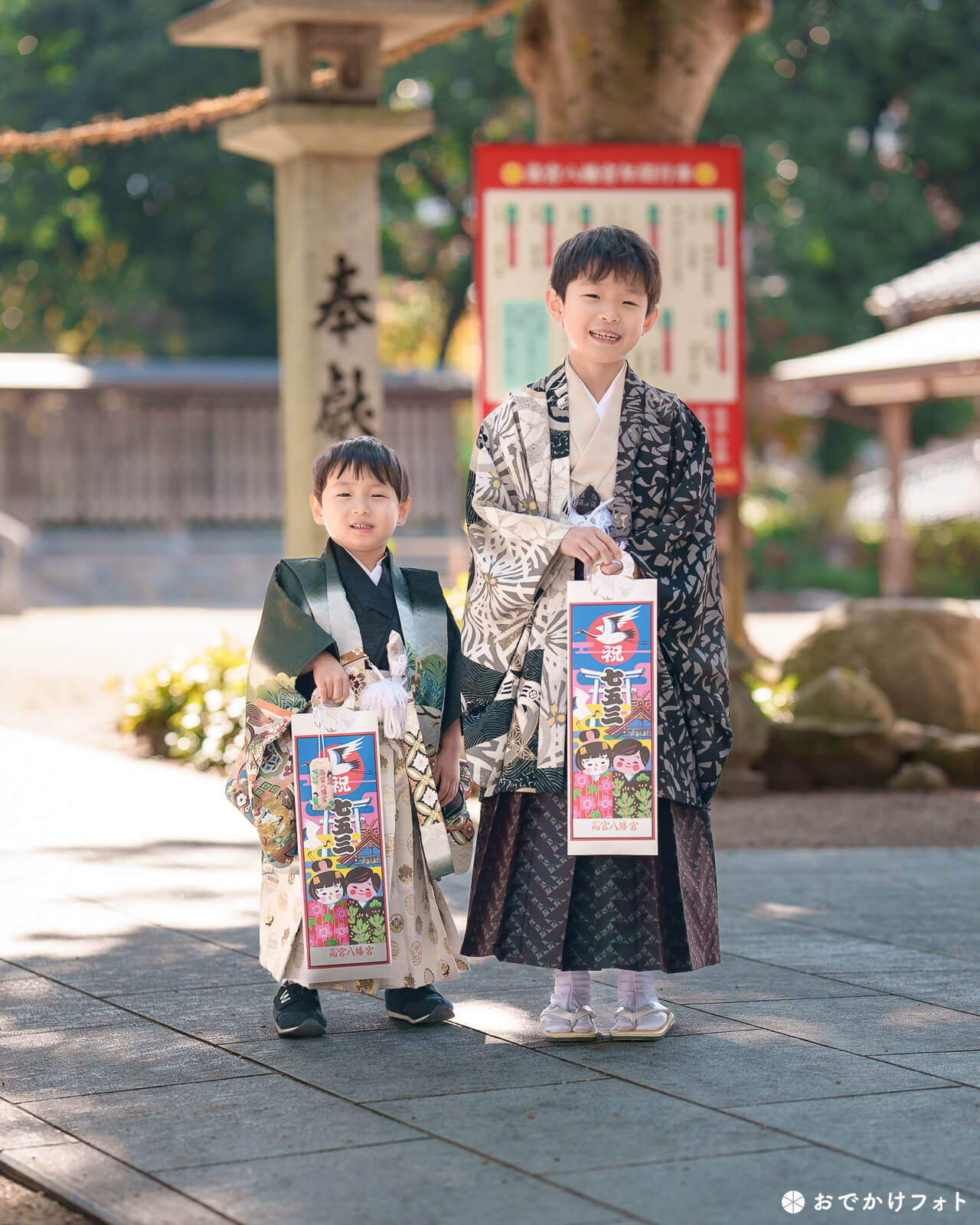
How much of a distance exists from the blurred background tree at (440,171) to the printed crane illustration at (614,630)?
65.1ft

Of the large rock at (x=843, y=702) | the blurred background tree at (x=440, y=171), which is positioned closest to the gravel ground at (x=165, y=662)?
the large rock at (x=843, y=702)

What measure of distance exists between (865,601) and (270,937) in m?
6.65

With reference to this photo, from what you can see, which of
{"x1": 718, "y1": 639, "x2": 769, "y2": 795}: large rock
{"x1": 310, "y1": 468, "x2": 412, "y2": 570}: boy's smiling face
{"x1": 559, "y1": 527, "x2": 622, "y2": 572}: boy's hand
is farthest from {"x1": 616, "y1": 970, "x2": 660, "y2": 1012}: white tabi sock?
{"x1": 718, "y1": 639, "x2": 769, "y2": 795}: large rock

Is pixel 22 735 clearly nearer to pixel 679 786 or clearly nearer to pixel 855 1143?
pixel 679 786

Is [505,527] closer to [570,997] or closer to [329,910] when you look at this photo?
[329,910]

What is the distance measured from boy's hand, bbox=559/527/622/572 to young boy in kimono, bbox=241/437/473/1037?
43 centimetres

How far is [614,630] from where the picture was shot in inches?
138

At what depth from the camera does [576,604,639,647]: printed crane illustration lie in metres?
3.50

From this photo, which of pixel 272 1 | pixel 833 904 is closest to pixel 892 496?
pixel 272 1

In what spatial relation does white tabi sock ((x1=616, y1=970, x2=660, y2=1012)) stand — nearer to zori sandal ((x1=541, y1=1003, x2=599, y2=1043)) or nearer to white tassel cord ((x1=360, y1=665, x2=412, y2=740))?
zori sandal ((x1=541, y1=1003, x2=599, y2=1043))

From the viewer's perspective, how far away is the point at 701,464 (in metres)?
3.67

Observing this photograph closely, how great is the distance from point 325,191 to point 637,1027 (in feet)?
17.3

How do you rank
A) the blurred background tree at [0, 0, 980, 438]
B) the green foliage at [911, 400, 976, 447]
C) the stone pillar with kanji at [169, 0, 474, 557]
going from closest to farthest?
the stone pillar with kanji at [169, 0, 474, 557] < the blurred background tree at [0, 0, 980, 438] < the green foliage at [911, 400, 976, 447]

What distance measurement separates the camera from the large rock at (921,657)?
29.8 feet
